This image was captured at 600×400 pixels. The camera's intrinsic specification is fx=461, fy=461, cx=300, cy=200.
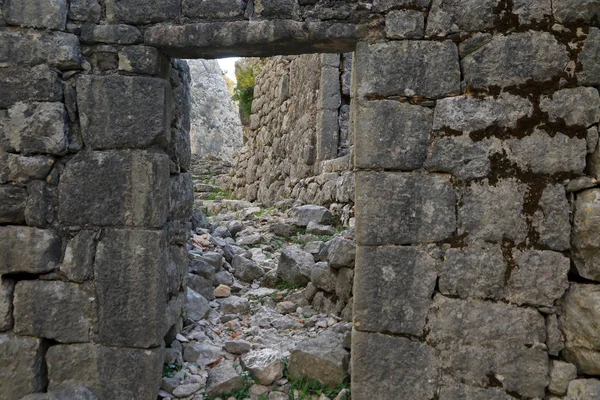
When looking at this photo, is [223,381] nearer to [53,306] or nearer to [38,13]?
[53,306]

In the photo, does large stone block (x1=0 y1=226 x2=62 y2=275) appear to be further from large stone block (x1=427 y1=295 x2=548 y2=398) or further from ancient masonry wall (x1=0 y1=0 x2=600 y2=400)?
large stone block (x1=427 y1=295 x2=548 y2=398)

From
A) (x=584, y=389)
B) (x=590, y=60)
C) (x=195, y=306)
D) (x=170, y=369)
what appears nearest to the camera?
(x=584, y=389)

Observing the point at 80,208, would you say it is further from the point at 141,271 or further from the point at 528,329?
the point at 528,329

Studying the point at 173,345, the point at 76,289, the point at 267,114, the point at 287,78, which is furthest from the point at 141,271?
the point at 267,114

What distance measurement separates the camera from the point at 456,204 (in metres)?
2.60

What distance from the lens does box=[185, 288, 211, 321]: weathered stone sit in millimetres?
3920

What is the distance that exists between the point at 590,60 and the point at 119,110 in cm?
271

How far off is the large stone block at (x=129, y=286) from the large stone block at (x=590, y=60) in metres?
2.59

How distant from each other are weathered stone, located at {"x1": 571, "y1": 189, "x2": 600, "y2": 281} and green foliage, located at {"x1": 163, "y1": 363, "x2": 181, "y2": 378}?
104 inches

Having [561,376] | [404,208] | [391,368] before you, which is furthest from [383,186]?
[561,376]

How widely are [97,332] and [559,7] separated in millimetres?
3287

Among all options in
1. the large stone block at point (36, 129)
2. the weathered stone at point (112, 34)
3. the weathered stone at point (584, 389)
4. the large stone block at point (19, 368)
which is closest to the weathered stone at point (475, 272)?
the weathered stone at point (584, 389)

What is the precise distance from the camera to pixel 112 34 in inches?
111

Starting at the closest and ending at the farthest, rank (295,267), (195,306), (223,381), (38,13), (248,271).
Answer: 1. (38,13)
2. (223,381)
3. (195,306)
4. (295,267)
5. (248,271)
